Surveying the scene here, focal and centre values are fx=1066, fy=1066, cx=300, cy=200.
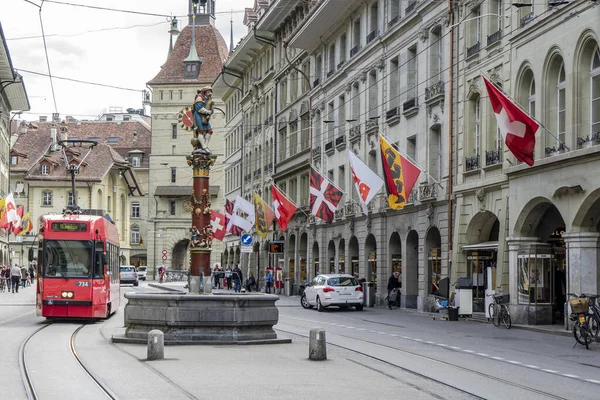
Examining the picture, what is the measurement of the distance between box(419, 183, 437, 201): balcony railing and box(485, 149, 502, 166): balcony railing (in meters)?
5.23

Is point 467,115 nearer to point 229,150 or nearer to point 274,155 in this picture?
point 274,155

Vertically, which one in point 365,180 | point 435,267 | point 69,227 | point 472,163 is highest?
point 472,163

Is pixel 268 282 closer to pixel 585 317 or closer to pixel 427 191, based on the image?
pixel 427 191

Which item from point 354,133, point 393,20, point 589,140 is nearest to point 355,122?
point 354,133

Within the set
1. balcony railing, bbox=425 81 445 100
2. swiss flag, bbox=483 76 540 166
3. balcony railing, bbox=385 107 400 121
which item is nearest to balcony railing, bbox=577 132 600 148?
swiss flag, bbox=483 76 540 166

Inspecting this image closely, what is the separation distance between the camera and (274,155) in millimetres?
69688

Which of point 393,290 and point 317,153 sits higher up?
point 317,153

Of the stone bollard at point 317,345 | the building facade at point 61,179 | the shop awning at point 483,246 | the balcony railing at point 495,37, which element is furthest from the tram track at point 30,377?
the building facade at point 61,179

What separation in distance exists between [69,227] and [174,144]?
9283 centimetres

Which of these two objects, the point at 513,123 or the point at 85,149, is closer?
the point at 513,123

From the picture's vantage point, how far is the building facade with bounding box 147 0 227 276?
121 metres

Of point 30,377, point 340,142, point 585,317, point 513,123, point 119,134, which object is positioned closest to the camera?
point 30,377

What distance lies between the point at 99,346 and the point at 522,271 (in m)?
13.8

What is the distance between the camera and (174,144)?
122438 mm
